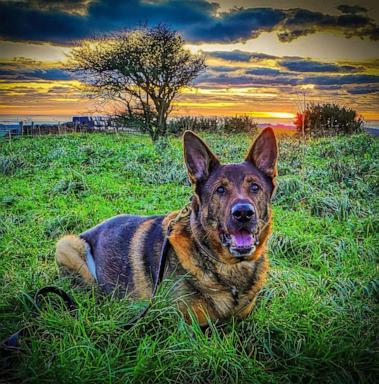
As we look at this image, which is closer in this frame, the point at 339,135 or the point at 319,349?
the point at 319,349

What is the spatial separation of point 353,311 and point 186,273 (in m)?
1.26

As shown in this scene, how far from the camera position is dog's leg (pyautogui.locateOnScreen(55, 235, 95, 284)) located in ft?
12.2

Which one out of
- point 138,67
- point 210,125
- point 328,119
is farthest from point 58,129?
point 328,119

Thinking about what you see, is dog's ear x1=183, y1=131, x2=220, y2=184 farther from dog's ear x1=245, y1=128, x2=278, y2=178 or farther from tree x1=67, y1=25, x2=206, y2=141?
tree x1=67, y1=25, x2=206, y2=141

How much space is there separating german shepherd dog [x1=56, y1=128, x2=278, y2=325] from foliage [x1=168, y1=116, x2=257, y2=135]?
3.19 m

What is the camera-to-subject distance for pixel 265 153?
3174mm

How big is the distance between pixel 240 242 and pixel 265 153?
0.68 meters

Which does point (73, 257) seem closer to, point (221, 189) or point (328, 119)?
point (221, 189)

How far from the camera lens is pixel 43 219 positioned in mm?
5039

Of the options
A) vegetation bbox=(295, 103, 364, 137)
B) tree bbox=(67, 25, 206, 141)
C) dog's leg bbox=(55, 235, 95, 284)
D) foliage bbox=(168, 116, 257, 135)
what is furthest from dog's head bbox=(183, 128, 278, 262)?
foliage bbox=(168, 116, 257, 135)

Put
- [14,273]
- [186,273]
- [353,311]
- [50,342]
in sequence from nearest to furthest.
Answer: [50,342] → [186,273] → [353,311] → [14,273]

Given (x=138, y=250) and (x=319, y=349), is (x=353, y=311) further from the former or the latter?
(x=138, y=250)

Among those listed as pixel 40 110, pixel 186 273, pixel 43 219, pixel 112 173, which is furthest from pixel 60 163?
pixel 186 273

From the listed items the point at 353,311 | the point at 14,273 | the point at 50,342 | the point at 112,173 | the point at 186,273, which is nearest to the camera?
the point at 50,342
